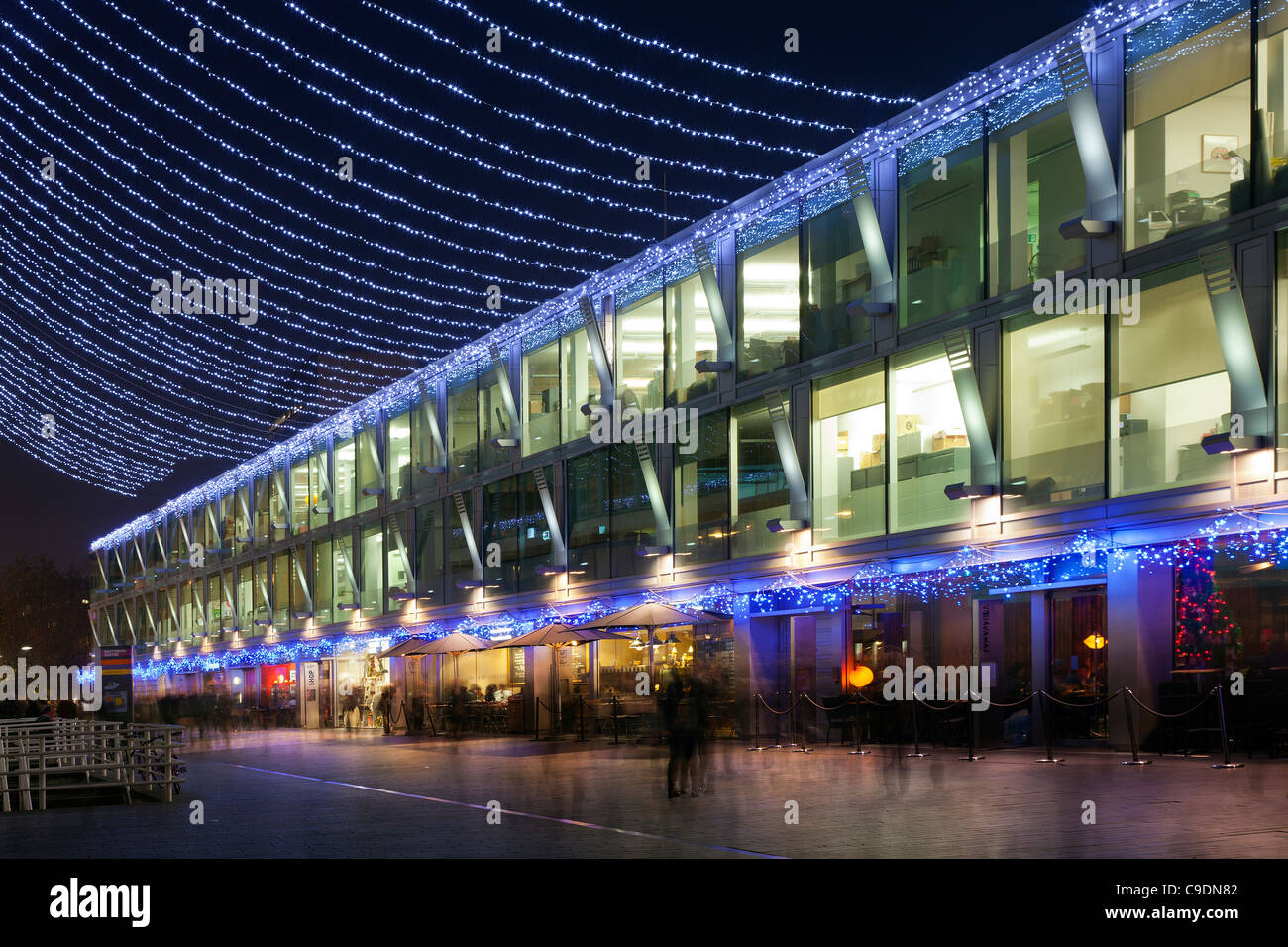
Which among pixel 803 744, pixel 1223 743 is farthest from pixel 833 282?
pixel 1223 743

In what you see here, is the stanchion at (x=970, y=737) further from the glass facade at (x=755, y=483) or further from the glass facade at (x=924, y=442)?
the glass facade at (x=755, y=483)

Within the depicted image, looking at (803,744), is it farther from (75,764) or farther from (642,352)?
(75,764)

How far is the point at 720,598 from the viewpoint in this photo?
2859 centimetres

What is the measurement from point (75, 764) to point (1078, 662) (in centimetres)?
1499

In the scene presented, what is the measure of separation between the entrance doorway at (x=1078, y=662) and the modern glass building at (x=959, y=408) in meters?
0.05

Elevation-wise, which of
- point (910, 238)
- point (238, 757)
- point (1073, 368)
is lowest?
point (238, 757)

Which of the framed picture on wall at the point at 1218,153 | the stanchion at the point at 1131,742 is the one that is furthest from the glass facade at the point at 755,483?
the framed picture on wall at the point at 1218,153

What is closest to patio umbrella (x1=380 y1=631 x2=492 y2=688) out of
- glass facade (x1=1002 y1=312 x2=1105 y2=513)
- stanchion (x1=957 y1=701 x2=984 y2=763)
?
stanchion (x1=957 y1=701 x2=984 y2=763)

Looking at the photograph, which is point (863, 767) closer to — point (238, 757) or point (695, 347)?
point (695, 347)

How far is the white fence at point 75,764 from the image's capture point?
18.3 meters

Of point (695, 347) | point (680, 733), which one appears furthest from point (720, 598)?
point (680, 733)

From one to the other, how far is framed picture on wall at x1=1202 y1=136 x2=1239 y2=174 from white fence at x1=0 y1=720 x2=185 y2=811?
53.0 feet
